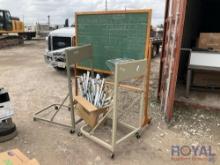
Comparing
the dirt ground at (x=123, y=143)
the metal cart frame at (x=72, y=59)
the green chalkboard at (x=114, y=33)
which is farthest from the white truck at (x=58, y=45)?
the metal cart frame at (x=72, y=59)

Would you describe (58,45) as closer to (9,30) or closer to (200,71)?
(200,71)

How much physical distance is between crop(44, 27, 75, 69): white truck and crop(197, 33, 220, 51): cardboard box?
11.4ft

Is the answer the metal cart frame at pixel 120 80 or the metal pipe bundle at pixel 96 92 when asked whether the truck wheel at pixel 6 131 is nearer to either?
the metal cart frame at pixel 120 80

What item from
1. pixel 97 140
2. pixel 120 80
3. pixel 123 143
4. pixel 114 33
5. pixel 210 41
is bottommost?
pixel 123 143

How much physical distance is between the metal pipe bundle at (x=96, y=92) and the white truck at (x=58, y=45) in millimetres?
3013

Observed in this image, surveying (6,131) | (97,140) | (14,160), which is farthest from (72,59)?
(14,160)

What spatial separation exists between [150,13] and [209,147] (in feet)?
9.60

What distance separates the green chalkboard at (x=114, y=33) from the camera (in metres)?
4.87

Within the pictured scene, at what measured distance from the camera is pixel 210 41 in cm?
459

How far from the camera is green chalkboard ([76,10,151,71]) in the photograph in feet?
16.0

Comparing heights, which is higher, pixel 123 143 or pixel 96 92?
pixel 96 92

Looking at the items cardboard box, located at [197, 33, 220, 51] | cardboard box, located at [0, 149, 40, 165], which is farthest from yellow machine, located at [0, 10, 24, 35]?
cardboard box, located at [0, 149, 40, 165]

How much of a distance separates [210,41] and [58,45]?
437 centimetres

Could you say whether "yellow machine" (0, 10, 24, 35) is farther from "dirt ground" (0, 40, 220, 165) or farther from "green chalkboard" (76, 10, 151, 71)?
"dirt ground" (0, 40, 220, 165)
